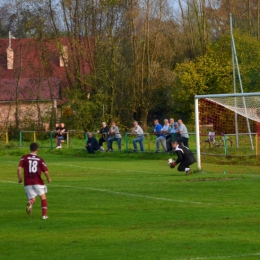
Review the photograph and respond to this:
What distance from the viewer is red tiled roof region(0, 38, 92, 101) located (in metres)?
49.9

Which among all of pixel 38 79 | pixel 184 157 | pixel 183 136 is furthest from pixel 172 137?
pixel 38 79

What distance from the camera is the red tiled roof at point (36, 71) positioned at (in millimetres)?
49875

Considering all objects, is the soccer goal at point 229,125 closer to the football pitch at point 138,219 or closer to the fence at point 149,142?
the fence at point 149,142

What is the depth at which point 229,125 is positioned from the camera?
31.0 m

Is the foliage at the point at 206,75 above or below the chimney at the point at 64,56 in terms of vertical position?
below

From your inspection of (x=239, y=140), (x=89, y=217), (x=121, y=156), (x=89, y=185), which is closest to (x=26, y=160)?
(x=89, y=217)

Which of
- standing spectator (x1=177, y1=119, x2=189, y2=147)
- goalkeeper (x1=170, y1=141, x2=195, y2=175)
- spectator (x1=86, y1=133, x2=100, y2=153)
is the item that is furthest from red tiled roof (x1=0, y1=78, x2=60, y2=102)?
goalkeeper (x1=170, y1=141, x2=195, y2=175)

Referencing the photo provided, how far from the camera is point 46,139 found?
4072 centimetres

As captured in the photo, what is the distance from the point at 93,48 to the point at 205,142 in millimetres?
22902

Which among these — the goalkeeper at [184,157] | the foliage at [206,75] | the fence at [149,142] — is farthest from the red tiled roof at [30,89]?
the goalkeeper at [184,157]

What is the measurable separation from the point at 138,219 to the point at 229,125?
19.5 m

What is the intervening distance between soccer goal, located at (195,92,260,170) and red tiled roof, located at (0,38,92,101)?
20.8 metres

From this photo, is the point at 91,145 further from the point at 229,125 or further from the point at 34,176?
the point at 34,176

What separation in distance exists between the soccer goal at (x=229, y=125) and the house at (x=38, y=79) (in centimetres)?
1987
